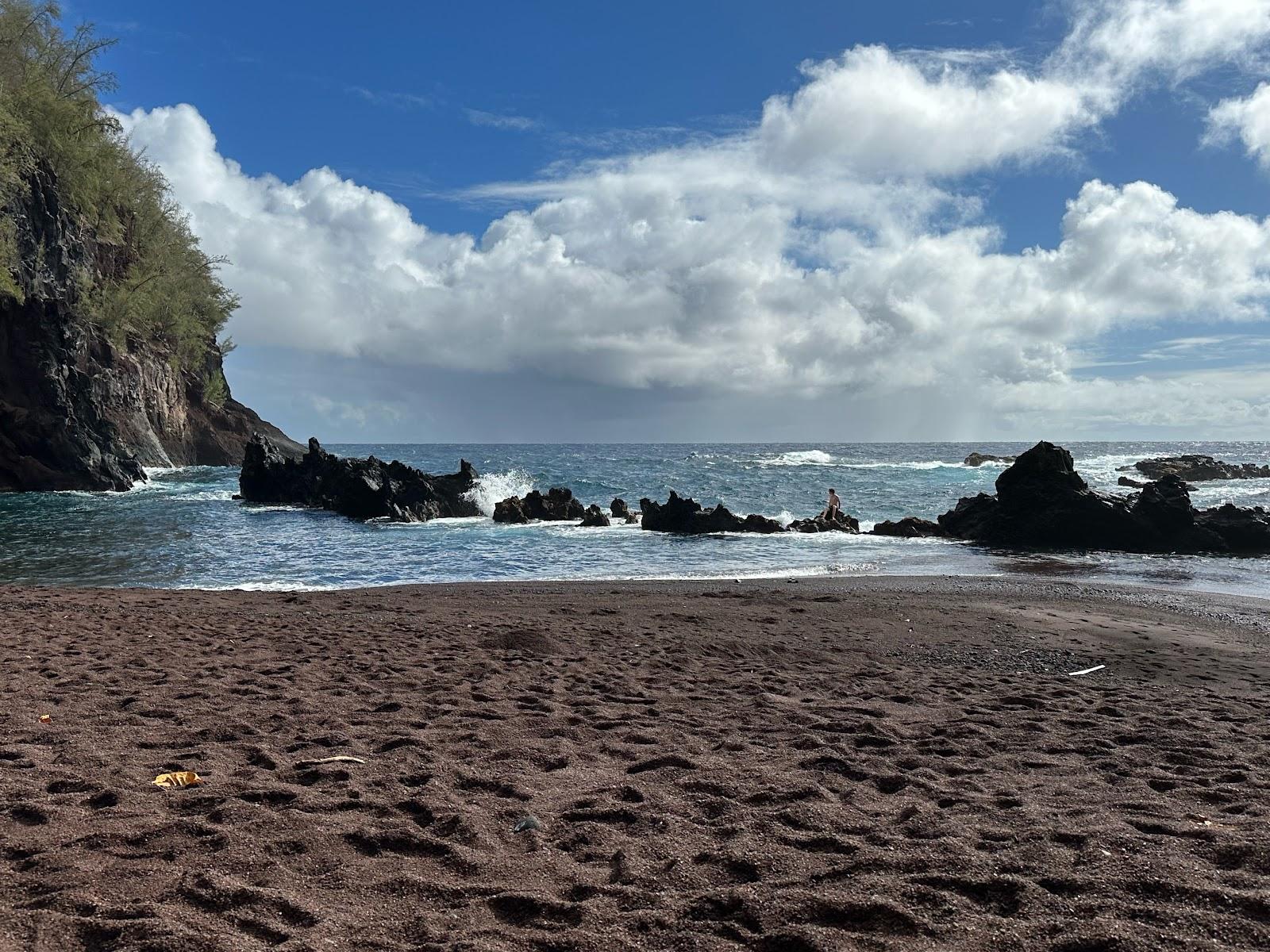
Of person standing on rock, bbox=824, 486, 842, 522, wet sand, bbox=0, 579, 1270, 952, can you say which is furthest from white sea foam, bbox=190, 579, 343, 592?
person standing on rock, bbox=824, 486, 842, 522

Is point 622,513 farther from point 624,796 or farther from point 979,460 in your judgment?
point 979,460

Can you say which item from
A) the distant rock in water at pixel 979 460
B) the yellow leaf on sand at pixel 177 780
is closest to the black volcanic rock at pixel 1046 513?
the yellow leaf on sand at pixel 177 780

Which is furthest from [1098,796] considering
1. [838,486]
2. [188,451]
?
[188,451]

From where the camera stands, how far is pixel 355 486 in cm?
3412

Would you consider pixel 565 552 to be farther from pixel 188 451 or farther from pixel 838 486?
pixel 188 451

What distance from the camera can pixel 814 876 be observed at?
11.4ft

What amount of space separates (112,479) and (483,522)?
910 inches

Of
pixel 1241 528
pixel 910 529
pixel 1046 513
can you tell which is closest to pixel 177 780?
pixel 1046 513

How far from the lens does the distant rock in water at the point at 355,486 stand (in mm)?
33438

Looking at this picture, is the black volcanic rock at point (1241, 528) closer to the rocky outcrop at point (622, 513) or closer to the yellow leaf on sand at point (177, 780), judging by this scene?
the rocky outcrop at point (622, 513)

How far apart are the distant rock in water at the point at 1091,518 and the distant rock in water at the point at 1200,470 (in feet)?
135

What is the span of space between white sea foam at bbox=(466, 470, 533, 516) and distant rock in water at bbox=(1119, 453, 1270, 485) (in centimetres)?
4762

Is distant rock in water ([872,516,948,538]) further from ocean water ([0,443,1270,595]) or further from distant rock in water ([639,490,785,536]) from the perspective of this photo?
distant rock in water ([639,490,785,536])

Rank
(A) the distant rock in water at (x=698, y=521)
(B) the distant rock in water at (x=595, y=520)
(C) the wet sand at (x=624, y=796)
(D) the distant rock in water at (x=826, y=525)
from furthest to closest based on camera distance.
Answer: (B) the distant rock in water at (x=595, y=520) < (D) the distant rock in water at (x=826, y=525) < (A) the distant rock in water at (x=698, y=521) < (C) the wet sand at (x=624, y=796)
